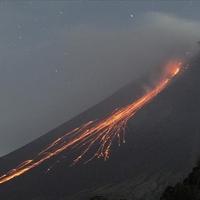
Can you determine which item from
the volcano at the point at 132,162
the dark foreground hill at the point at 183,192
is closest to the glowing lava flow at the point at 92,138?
the volcano at the point at 132,162

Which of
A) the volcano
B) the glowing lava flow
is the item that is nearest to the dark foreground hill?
the volcano

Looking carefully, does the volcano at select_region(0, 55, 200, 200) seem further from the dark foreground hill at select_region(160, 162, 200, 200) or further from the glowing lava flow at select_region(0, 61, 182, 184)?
the dark foreground hill at select_region(160, 162, 200, 200)

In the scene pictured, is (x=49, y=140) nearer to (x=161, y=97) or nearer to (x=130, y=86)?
(x=161, y=97)

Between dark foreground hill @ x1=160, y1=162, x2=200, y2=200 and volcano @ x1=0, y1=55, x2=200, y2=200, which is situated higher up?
volcano @ x1=0, y1=55, x2=200, y2=200

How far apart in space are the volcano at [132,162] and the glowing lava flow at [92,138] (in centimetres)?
212

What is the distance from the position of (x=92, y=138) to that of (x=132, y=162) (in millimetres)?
21378

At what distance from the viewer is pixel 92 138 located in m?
129

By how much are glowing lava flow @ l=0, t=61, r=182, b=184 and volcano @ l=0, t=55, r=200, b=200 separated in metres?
2.12

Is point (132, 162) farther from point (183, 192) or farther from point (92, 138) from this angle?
point (183, 192)

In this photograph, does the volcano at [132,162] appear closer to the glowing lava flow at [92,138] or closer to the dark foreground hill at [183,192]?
the glowing lava flow at [92,138]

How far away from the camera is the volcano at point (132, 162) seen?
318ft

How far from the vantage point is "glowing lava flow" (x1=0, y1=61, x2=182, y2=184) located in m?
122

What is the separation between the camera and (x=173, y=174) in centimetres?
9694

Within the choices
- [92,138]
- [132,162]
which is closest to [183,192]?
[132,162]
